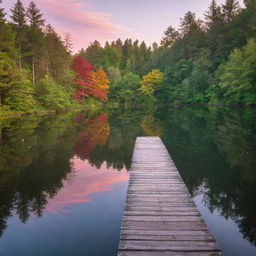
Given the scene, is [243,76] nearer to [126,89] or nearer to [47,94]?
[47,94]

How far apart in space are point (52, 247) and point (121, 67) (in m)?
84.2

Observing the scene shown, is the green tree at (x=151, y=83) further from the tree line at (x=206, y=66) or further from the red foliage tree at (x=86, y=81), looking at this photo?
the red foliage tree at (x=86, y=81)

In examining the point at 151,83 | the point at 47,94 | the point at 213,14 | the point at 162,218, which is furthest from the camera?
the point at 151,83

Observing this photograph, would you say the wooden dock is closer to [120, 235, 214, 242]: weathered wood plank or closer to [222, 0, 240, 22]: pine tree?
[120, 235, 214, 242]: weathered wood plank

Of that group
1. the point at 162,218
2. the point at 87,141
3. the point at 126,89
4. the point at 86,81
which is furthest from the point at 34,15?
the point at 162,218

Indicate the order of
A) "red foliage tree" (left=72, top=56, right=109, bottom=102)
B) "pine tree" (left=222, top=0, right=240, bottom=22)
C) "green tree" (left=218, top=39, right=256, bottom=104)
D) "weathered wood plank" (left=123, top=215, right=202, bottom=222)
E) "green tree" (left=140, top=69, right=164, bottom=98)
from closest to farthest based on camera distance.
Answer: "weathered wood plank" (left=123, top=215, right=202, bottom=222)
"green tree" (left=218, top=39, right=256, bottom=104)
"red foliage tree" (left=72, top=56, right=109, bottom=102)
"pine tree" (left=222, top=0, right=240, bottom=22)
"green tree" (left=140, top=69, right=164, bottom=98)

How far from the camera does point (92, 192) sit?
661 cm

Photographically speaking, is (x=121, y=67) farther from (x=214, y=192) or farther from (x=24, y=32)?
(x=214, y=192)

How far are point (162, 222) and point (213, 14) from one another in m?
62.0

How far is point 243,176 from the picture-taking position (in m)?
7.33

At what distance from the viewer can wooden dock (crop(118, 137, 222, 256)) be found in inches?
128

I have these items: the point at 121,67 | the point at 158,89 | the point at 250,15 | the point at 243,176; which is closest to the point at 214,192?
the point at 243,176

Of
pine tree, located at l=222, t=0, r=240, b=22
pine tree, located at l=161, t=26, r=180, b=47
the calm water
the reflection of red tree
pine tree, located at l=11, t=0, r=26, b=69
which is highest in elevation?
pine tree, located at l=161, t=26, r=180, b=47

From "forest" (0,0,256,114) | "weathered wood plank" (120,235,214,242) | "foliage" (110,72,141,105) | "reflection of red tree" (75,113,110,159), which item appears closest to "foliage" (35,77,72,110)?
"forest" (0,0,256,114)
